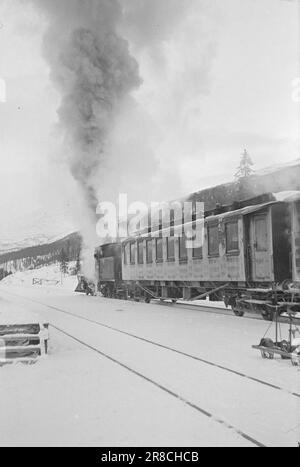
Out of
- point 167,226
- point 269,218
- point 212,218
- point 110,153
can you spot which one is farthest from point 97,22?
point 269,218

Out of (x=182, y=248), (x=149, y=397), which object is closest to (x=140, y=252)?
(x=182, y=248)

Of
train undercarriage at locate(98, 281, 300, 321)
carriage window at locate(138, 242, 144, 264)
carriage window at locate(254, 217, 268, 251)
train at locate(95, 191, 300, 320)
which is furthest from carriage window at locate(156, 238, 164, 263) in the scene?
carriage window at locate(254, 217, 268, 251)

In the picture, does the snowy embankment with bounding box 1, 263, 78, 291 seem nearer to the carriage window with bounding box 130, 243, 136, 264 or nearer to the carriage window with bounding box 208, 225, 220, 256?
the carriage window with bounding box 130, 243, 136, 264

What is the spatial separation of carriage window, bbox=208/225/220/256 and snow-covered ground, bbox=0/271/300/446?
230 inches

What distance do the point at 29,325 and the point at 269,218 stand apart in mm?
6982

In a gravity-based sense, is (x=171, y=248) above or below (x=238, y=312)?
above

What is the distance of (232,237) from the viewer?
13.9 meters

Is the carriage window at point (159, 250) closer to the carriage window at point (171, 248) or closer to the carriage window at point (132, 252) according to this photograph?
the carriage window at point (171, 248)

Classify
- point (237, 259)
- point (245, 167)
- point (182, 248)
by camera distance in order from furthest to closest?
point (245, 167) → point (182, 248) → point (237, 259)

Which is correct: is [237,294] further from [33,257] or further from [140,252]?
[33,257]

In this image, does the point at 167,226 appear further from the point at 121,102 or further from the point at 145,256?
the point at 121,102

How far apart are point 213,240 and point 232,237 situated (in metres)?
1.28

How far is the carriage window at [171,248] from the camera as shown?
18.1m

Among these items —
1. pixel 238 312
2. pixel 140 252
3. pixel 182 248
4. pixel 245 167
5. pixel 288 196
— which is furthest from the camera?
pixel 245 167
